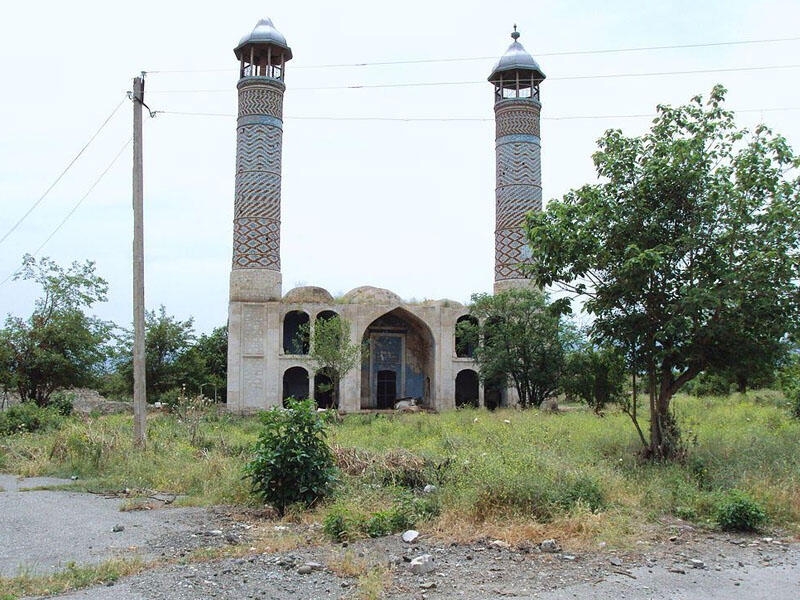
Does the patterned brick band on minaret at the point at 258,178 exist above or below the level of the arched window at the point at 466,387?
above

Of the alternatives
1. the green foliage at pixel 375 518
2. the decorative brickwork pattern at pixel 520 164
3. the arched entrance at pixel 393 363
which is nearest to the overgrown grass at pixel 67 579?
the green foliage at pixel 375 518

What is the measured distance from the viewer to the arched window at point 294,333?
3019 centimetres

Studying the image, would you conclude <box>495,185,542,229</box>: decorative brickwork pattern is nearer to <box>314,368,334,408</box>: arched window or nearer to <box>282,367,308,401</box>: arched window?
<box>314,368,334,408</box>: arched window

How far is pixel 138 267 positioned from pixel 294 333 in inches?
662

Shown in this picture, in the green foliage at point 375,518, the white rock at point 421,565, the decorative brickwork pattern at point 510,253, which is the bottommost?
the white rock at point 421,565

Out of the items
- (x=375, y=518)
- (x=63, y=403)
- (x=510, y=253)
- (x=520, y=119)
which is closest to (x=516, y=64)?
(x=520, y=119)

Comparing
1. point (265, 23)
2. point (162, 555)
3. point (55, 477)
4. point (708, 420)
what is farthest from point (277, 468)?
point (265, 23)

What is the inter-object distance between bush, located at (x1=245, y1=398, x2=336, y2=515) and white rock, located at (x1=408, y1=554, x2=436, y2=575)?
2.62 metres

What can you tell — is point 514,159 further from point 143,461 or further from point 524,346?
point 143,461

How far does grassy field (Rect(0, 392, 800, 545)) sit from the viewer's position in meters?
7.75

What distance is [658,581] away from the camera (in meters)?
6.03

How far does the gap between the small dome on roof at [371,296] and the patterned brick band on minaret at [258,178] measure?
11.6 ft

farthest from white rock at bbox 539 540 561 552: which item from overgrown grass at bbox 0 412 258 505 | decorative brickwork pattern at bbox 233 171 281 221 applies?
decorative brickwork pattern at bbox 233 171 281 221

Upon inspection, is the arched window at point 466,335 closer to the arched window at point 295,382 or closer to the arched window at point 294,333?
the arched window at point 294,333
